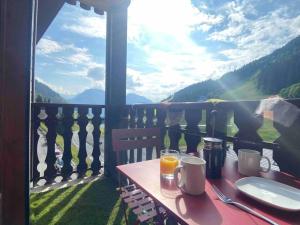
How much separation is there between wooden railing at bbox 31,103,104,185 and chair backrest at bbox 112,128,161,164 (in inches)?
67.4

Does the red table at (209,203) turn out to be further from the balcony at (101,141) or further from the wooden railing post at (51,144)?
the wooden railing post at (51,144)

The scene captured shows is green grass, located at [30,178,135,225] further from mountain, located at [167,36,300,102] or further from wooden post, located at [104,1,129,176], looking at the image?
mountain, located at [167,36,300,102]

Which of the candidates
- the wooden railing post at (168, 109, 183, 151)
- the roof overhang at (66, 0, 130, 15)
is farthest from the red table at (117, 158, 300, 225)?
the roof overhang at (66, 0, 130, 15)

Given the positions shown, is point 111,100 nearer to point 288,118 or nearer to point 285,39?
point 288,118

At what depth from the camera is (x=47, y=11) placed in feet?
13.0

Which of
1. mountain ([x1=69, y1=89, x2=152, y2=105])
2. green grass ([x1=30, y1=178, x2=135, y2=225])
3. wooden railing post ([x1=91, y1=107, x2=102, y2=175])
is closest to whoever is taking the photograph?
green grass ([x1=30, y1=178, x2=135, y2=225])

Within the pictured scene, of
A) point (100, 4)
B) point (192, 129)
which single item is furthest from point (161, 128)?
point (100, 4)

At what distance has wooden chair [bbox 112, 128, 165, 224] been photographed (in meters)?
1.58

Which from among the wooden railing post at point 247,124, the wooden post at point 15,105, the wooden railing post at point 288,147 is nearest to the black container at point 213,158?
the wooden railing post at point 288,147

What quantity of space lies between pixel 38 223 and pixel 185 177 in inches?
76.0

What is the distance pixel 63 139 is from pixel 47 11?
2336 mm

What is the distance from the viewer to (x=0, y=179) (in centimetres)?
141

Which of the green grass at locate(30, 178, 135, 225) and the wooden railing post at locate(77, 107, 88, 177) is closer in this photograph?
the green grass at locate(30, 178, 135, 225)

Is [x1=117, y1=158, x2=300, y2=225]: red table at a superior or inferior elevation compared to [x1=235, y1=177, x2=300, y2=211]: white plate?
inferior
